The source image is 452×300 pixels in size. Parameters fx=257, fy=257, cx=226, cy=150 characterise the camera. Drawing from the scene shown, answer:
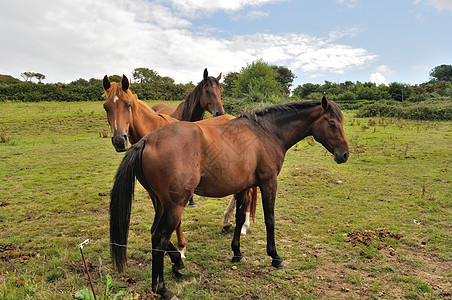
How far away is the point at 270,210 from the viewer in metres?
3.59

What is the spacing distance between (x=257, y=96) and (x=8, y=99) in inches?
1051

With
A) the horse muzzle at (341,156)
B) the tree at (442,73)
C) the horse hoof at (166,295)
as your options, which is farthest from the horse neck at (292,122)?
the tree at (442,73)

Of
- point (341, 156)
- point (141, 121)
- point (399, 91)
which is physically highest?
point (399, 91)

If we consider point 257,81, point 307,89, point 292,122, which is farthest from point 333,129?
point 307,89

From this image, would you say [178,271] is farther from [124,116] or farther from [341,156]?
[341,156]

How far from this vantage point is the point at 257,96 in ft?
85.4

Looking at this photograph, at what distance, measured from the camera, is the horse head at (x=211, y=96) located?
17.3ft

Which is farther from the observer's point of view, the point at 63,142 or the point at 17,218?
the point at 63,142

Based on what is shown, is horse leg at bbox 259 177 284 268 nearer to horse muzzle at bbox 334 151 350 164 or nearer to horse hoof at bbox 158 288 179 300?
horse muzzle at bbox 334 151 350 164

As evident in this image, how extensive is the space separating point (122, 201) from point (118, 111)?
1416 millimetres

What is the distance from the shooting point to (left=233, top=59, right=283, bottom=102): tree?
101 ft

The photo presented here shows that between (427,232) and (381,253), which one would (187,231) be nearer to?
(381,253)

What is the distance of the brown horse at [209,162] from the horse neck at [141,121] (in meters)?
1.22

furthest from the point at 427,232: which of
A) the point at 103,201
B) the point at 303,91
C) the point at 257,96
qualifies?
the point at 303,91
